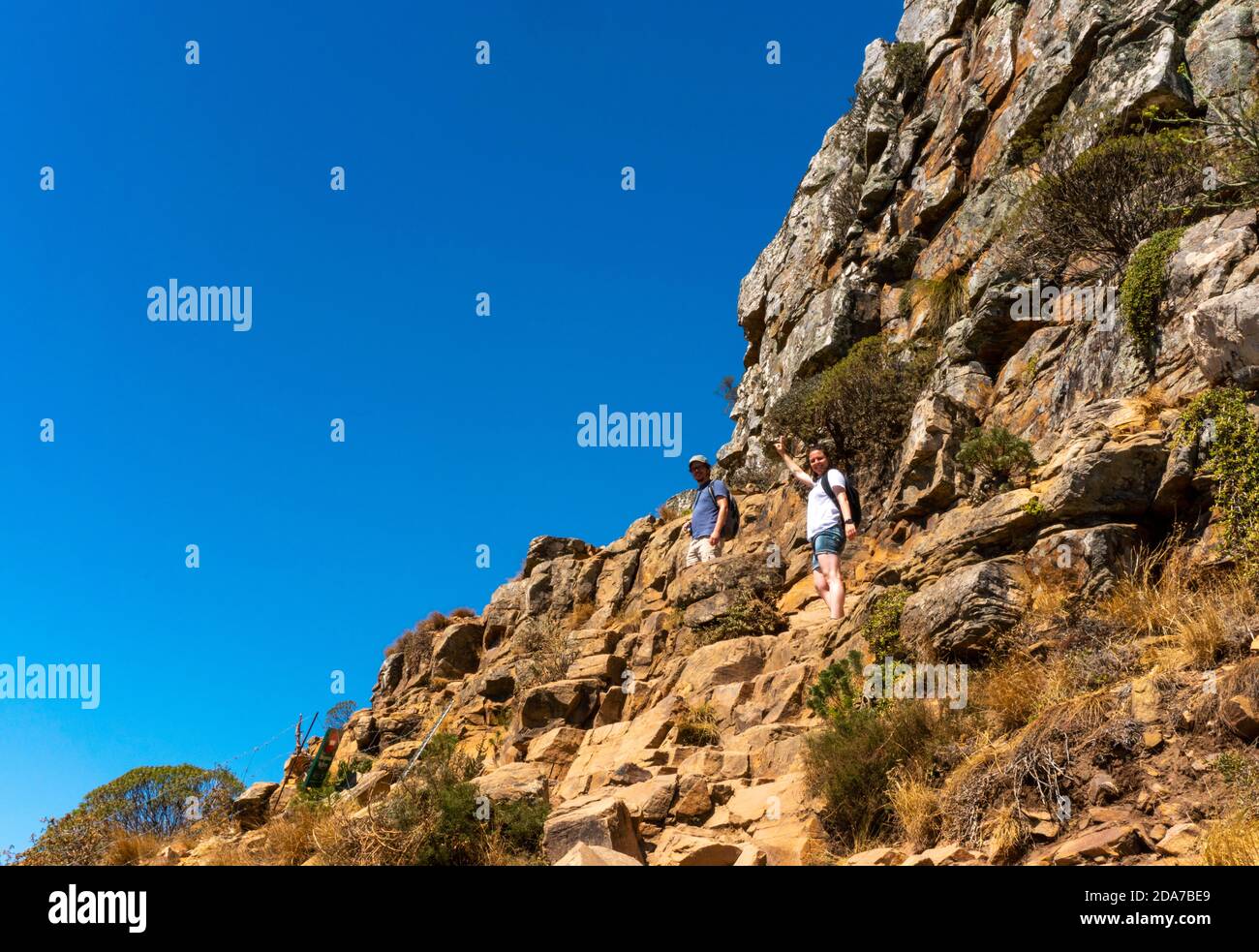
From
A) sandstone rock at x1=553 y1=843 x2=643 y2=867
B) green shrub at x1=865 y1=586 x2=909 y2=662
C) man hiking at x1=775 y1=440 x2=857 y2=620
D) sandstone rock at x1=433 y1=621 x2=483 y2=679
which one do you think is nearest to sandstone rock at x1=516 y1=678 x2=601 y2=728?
man hiking at x1=775 y1=440 x2=857 y2=620

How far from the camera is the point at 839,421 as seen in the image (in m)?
18.7

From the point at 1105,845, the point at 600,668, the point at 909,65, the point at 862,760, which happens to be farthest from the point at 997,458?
the point at 909,65

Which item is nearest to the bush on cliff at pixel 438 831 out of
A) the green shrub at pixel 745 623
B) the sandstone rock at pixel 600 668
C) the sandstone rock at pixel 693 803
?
the sandstone rock at pixel 693 803

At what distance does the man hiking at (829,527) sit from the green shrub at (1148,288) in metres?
3.67

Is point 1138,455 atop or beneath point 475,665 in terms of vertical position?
atop

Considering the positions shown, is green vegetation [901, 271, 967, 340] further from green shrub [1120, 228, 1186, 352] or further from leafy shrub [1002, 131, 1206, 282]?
green shrub [1120, 228, 1186, 352]

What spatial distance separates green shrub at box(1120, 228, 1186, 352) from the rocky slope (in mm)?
161

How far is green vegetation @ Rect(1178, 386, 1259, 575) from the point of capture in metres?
7.80

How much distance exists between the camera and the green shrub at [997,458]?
36.4ft

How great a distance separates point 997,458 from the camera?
11320 millimetres

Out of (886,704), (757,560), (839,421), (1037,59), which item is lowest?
(886,704)
